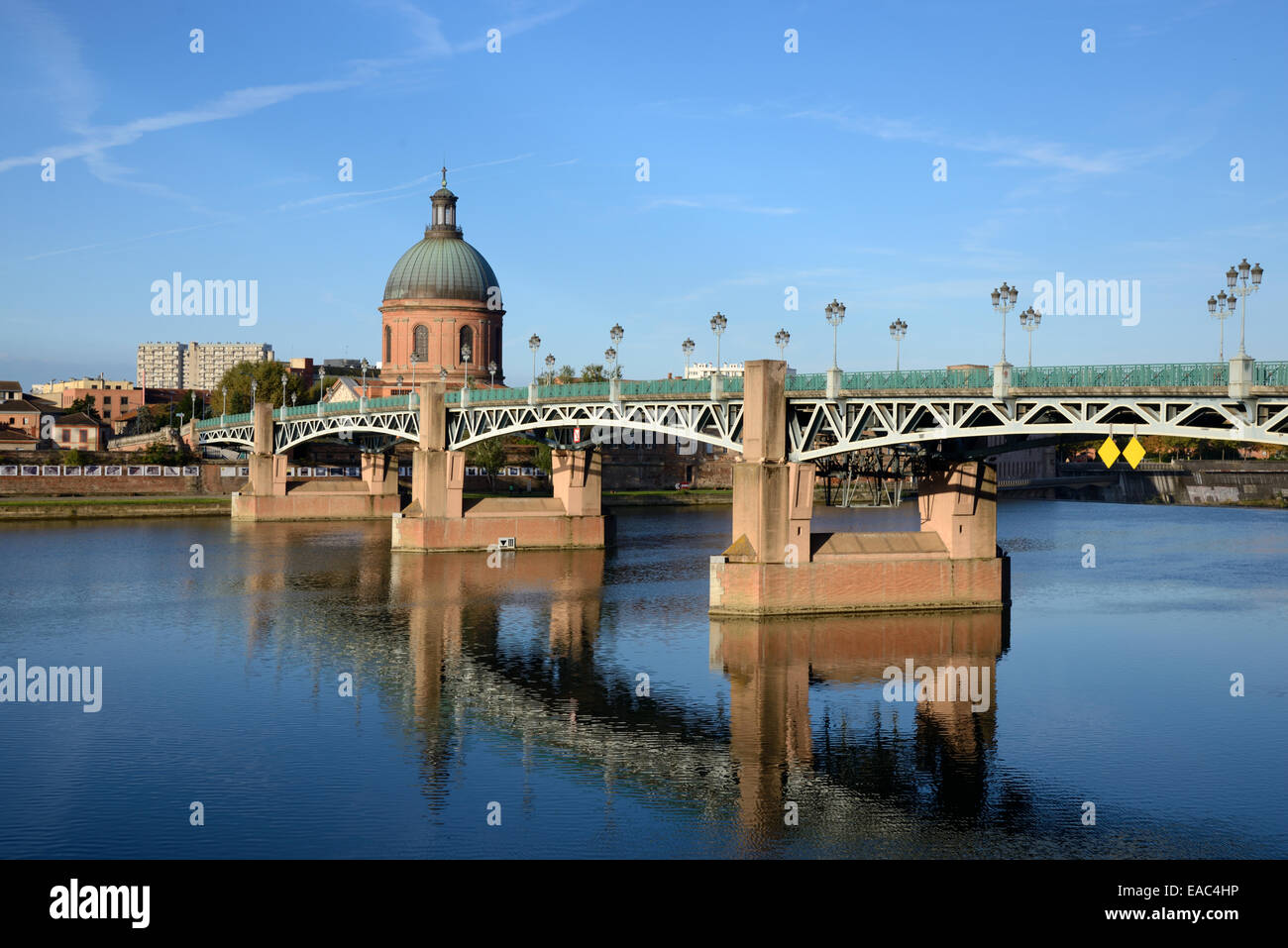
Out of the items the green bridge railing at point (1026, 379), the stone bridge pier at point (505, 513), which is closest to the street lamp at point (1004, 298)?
the green bridge railing at point (1026, 379)

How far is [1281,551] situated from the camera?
2817 inches

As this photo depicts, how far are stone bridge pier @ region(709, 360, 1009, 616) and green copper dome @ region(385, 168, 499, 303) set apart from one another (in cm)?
7479

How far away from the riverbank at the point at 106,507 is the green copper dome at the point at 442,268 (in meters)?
28.0

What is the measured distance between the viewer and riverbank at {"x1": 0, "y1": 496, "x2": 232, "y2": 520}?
282ft

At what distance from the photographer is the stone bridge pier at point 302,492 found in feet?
305

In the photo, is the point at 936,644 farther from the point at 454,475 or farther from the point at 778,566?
the point at 454,475

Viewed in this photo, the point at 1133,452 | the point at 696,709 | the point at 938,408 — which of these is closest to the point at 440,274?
the point at 938,408

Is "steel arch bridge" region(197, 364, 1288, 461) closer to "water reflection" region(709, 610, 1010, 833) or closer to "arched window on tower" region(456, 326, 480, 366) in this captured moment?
"water reflection" region(709, 610, 1010, 833)

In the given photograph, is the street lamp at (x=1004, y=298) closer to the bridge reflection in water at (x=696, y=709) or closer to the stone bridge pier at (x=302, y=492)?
the bridge reflection in water at (x=696, y=709)

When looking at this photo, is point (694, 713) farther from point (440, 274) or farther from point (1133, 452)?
point (440, 274)

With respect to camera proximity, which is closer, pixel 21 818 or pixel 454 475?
pixel 21 818

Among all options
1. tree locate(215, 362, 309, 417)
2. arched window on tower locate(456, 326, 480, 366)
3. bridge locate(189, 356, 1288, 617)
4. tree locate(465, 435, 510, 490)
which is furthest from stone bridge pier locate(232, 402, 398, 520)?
bridge locate(189, 356, 1288, 617)

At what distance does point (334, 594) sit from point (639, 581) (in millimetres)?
13857
